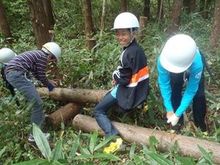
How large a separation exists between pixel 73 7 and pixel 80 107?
Result: 1156 centimetres

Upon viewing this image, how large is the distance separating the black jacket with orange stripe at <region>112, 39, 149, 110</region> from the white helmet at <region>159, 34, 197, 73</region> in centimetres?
61

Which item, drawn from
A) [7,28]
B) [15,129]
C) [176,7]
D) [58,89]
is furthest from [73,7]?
[15,129]

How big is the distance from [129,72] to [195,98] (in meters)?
0.94

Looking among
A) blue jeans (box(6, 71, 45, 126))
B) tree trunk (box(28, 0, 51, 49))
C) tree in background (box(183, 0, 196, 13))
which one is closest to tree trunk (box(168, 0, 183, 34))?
tree trunk (box(28, 0, 51, 49))

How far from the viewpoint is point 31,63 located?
18.6 ft

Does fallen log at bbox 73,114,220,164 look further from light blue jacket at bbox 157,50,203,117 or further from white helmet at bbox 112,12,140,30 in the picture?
white helmet at bbox 112,12,140,30

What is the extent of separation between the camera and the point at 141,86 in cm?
531

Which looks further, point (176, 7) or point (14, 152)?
point (176, 7)

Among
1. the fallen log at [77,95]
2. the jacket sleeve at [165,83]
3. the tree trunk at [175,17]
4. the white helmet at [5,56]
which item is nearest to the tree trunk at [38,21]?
the fallen log at [77,95]

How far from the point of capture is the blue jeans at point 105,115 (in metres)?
5.38

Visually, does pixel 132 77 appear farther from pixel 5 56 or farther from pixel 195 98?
pixel 5 56

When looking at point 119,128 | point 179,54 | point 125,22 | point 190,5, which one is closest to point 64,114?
point 119,128

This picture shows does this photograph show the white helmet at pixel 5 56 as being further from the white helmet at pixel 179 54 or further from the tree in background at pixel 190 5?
the tree in background at pixel 190 5

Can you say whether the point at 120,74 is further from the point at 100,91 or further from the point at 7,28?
the point at 7,28
